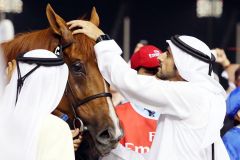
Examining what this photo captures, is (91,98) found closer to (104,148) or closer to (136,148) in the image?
(104,148)

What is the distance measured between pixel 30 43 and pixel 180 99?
4.42 feet

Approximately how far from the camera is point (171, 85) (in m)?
4.76

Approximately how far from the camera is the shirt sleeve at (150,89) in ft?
15.5

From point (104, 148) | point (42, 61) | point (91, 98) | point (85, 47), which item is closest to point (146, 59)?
point (85, 47)

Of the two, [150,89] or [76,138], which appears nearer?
[150,89]

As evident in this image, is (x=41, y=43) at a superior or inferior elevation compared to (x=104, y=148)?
superior

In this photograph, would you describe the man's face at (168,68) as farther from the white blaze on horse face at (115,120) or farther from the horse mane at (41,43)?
the horse mane at (41,43)

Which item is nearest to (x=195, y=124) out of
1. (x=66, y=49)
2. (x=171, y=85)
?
(x=171, y=85)

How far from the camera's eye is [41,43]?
552 cm

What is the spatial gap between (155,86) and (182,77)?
9.4 inches

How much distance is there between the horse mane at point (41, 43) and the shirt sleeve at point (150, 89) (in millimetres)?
721

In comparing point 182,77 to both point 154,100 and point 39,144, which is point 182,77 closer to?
point 154,100


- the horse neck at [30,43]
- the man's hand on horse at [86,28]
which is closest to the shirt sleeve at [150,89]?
the man's hand on horse at [86,28]

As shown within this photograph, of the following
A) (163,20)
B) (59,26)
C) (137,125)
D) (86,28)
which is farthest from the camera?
(163,20)
